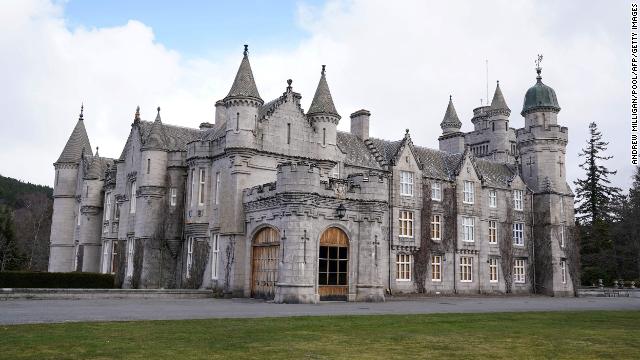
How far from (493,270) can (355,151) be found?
14121 mm

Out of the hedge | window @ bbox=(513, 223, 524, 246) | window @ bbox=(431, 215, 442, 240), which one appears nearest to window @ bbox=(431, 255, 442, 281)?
window @ bbox=(431, 215, 442, 240)

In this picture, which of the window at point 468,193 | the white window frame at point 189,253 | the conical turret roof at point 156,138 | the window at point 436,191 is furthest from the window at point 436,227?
the conical turret roof at point 156,138

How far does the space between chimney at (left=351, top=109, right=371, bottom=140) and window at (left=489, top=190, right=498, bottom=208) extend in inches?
427

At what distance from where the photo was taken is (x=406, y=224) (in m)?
41.4

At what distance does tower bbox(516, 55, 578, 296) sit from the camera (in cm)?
4744

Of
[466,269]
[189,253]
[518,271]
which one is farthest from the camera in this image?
[518,271]

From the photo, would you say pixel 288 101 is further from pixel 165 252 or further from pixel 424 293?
pixel 424 293

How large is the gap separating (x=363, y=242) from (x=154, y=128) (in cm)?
1496

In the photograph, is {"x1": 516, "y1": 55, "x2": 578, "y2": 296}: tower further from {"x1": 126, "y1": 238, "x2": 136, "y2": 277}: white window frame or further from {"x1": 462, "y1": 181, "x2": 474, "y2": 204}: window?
{"x1": 126, "y1": 238, "x2": 136, "y2": 277}: white window frame

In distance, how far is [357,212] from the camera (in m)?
30.3

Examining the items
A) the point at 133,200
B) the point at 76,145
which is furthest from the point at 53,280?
the point at 76,145

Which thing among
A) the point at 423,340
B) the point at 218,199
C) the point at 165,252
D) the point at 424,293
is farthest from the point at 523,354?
the point at 424,293

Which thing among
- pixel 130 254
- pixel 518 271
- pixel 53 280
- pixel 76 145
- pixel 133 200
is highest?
pixel 76 145

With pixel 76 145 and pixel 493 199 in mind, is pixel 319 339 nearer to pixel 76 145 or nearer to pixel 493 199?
pixel 493 199
